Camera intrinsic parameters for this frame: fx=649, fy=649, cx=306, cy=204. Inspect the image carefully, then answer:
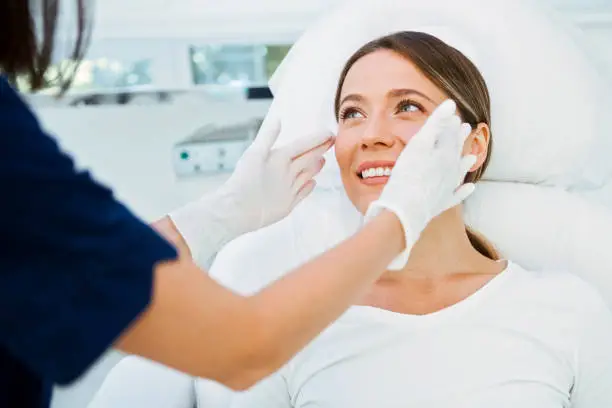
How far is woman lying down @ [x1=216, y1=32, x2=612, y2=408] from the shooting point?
105 cm

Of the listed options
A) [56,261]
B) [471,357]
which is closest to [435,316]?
[471,357]

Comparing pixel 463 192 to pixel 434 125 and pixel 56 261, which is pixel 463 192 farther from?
pixel 56 261

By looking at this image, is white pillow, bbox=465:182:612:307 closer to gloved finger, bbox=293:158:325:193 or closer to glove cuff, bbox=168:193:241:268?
gloved finger, bbox=293:158:325:193

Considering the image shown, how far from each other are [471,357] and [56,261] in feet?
2.44

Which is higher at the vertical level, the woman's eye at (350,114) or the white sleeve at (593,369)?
the woman's eye at (350,114)

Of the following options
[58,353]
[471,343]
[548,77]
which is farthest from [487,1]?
[58,353]

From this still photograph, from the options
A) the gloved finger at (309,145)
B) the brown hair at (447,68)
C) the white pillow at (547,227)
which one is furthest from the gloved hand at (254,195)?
the white pillow at (547,227)

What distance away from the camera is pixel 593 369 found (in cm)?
107

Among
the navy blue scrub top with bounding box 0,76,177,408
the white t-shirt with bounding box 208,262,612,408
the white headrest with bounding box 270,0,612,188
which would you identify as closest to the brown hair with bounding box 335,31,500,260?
the white headrest with bounding box 270,0,612,188

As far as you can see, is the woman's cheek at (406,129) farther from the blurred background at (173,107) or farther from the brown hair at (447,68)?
the blurred background at (173,107)

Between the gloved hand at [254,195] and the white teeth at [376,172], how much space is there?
12cm

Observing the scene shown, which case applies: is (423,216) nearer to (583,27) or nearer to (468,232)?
(468,232)

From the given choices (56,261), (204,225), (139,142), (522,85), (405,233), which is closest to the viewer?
(56,261)

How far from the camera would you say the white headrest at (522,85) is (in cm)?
135
